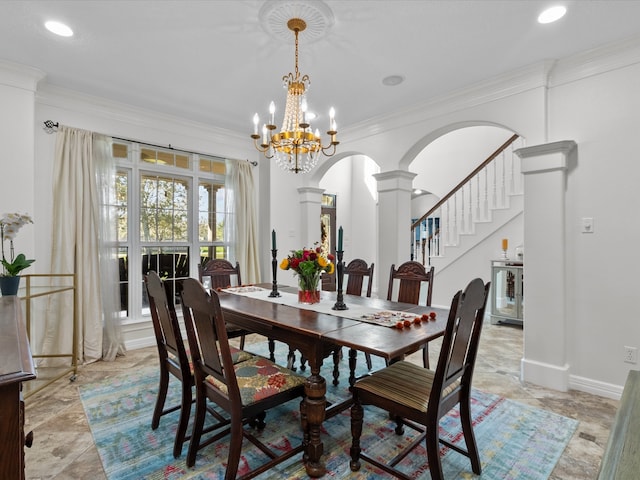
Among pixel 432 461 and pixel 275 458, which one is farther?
pixel 275 458

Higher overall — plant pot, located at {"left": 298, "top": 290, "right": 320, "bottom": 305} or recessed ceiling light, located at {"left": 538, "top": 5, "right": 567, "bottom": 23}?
recessed ceiling light, located at {"left": 538, "top": 5, "right": 567, "bottom": 23}

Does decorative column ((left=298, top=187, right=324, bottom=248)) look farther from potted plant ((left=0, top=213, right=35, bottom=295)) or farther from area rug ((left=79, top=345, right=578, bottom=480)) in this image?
potted plant ((left=0, top=213, right=35, bottom=295))

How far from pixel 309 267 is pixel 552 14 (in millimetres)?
2342

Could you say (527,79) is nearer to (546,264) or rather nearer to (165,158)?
(546,264)

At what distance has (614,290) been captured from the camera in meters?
2.65

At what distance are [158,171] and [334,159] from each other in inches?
89.9

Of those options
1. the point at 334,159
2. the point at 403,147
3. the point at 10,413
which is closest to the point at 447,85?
the point at 403,147

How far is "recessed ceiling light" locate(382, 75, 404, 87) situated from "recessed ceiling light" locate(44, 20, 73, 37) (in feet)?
8.23

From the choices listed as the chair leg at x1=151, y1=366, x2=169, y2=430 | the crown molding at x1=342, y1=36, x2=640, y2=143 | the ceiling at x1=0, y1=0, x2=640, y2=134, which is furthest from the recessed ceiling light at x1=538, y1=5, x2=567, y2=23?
the chair leg at x1=151, y1=366, x2=169, y2=430

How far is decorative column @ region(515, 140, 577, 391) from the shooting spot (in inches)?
111

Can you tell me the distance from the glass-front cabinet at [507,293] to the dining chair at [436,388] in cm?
341

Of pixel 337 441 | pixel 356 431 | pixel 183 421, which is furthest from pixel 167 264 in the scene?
pixel 356 431

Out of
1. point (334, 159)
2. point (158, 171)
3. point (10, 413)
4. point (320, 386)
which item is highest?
point (334, 159)

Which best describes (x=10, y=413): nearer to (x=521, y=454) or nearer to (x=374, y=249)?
(x=521, y=454)
